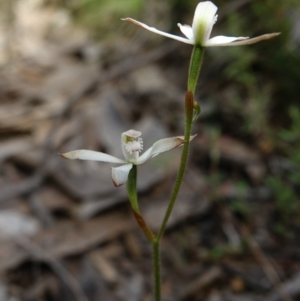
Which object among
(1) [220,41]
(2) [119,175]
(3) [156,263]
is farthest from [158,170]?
(1) [220,41]

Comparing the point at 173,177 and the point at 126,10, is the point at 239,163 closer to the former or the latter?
the point at 173,177

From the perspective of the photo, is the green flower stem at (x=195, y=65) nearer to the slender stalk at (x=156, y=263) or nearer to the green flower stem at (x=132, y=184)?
the green flower stem at (x=132, y=184)

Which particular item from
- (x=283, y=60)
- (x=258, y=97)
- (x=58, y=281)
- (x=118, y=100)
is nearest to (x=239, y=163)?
(x=258, y=97)

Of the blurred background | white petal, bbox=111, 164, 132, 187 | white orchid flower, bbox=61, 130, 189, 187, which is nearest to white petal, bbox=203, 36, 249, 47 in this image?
white orchid flower, bbox=61, 130, 189, 187

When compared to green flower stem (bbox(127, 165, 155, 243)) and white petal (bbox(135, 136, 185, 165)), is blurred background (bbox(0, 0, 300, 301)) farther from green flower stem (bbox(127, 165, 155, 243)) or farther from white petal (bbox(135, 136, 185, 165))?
white petal (bbox(135, 136, 185, 165))

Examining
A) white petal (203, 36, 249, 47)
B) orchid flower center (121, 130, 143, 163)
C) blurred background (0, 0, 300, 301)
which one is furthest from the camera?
blurred background (0, 0, 300, 301)
